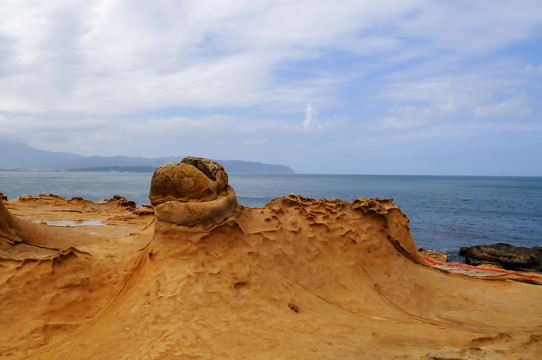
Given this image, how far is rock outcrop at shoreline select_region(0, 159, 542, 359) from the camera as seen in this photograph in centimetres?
320

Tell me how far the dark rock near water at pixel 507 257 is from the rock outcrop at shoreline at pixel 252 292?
5.64 m

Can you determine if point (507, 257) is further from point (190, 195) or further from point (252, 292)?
point (190, 195)

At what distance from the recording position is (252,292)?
14.2ft

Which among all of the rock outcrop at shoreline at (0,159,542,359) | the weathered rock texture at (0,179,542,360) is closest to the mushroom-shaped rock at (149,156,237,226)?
the rock outcrop at shoreline at (0,159,542,359)

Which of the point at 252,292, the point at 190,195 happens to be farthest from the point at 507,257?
the point at 190,195

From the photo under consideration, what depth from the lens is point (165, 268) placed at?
4.32 metres

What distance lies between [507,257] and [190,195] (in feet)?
37.2

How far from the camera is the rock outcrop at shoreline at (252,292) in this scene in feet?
10.5

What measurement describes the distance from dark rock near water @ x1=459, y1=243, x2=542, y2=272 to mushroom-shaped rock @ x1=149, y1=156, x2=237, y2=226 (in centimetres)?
1037

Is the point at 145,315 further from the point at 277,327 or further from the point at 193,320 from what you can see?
the point at 277,327

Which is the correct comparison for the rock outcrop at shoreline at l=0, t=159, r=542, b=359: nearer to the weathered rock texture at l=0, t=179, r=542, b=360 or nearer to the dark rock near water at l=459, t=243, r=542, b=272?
the weathered rock texture at l=0, t=179, r=542, b=360

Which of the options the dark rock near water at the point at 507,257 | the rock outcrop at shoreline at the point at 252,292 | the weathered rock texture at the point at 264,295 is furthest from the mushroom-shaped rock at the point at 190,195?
the dark rock near water at the point at 507,257

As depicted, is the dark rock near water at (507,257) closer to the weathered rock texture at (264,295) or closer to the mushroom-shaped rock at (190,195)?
the weathered rock texture at (264,295)

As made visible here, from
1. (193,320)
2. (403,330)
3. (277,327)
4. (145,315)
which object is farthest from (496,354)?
(145,315)
